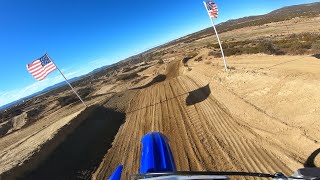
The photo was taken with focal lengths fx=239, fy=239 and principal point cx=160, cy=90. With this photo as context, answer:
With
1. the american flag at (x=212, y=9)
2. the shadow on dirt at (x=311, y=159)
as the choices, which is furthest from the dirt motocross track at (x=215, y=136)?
the american flag at (x=212, y=9)

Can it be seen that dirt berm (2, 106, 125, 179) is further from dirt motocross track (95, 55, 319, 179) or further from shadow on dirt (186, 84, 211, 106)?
shadow on dirt (186, 84, 211, 106)

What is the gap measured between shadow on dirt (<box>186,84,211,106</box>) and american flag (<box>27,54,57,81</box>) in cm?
1211

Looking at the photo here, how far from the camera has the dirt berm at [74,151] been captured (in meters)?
12.2

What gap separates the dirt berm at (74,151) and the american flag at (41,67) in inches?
181

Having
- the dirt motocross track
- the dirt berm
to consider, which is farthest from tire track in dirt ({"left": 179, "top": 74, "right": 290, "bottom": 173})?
the dirt berm

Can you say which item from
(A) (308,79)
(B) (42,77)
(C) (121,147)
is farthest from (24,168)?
(A) (308,79)

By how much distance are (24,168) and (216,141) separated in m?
9.83

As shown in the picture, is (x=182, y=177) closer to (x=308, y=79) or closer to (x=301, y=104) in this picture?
(x=301, y=104)

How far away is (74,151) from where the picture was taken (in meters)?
15.0

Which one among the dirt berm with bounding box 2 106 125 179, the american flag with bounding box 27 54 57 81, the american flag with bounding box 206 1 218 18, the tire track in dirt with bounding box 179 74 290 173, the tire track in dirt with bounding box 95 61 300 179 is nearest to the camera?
the tire track in dirt with bounding box 179 74 290 173

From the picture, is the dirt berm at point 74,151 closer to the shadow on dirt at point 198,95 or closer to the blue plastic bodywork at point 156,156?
the shadow on dirt at point 198,95

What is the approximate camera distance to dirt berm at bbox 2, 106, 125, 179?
39.9 feet

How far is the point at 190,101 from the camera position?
1831 cm

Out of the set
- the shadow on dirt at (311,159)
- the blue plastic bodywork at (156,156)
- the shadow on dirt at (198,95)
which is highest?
the blue plastic bodywork at (156,156)
